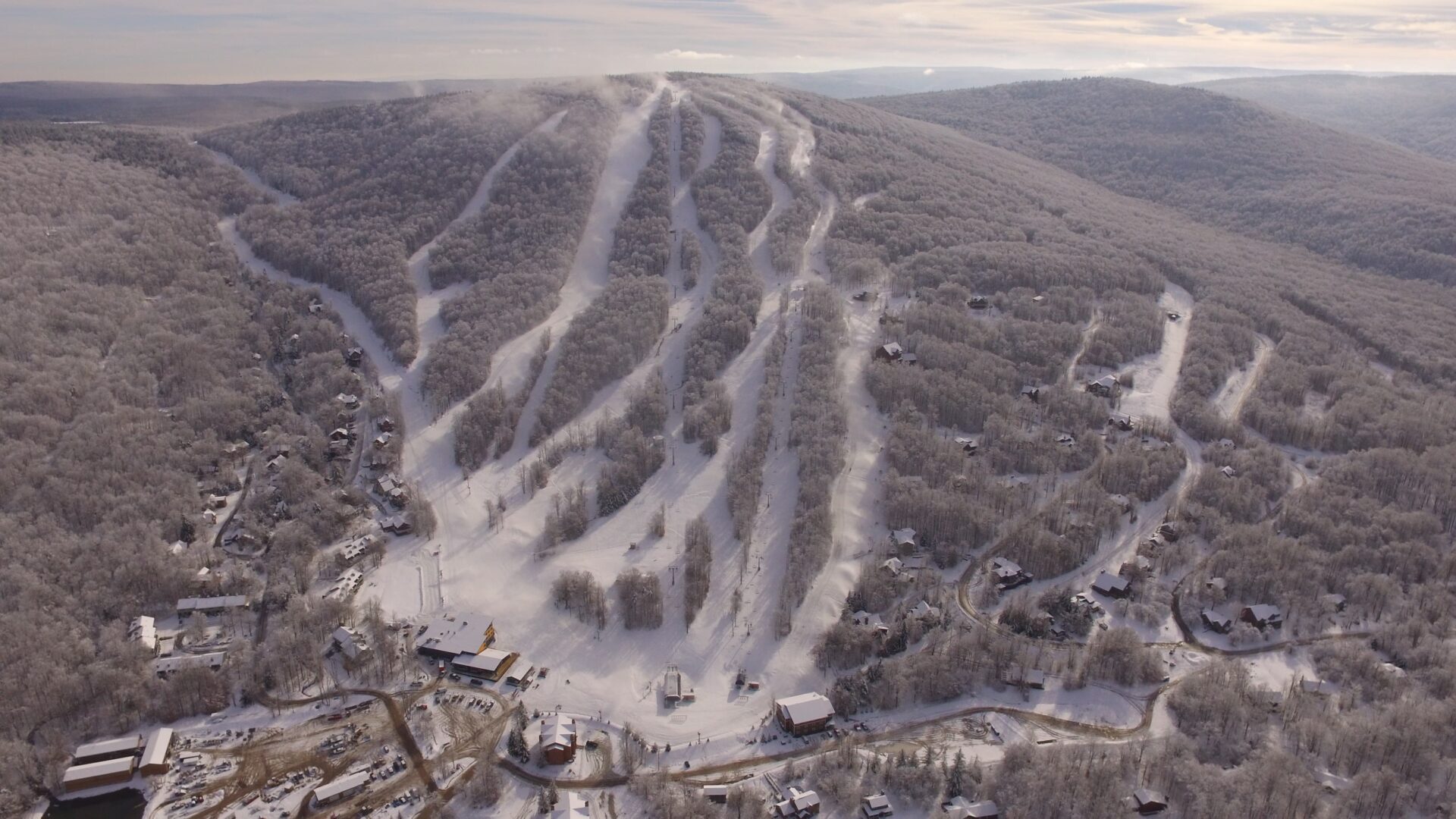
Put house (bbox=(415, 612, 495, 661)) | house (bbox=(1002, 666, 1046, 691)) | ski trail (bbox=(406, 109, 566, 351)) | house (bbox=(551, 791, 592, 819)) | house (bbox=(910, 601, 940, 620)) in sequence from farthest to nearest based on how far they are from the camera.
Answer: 1. ski trail (bbox=(406, 109, 566, 351))
2. house (bbox=(910, 601, 940, 620))
3. house (bbox=(415, 612, 495, 661))
4. house (bbox=(1002, 666, 1046, 691))
5. house (bbox=(551, 791, 592, 819))

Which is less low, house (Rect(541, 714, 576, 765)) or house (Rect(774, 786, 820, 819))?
house (Rect(541, 714, 576, 765))

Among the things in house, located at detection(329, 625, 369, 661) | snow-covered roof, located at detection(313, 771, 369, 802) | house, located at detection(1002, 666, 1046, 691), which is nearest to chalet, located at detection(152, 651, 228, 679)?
house, located at detection(329, 625, 369, 661)

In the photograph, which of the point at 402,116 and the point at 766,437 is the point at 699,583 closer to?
the point at 766,437

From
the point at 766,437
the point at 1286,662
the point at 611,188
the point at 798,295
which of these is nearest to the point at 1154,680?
the point at 1286,662

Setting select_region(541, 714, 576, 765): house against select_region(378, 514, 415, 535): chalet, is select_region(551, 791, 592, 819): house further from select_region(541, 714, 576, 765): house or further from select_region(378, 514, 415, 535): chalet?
select_region(378, 514, 415, 535): chalet

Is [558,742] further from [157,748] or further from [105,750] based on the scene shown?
[105,750]

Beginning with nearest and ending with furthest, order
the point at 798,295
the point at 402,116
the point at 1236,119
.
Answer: the point at 798,295 → the point at 402,116 → the point at 1236,119

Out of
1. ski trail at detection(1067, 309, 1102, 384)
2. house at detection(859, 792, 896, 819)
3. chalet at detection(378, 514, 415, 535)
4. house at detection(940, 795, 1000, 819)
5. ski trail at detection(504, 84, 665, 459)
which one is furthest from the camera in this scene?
ski trail at detection(1067, 309, 1102, 384)
